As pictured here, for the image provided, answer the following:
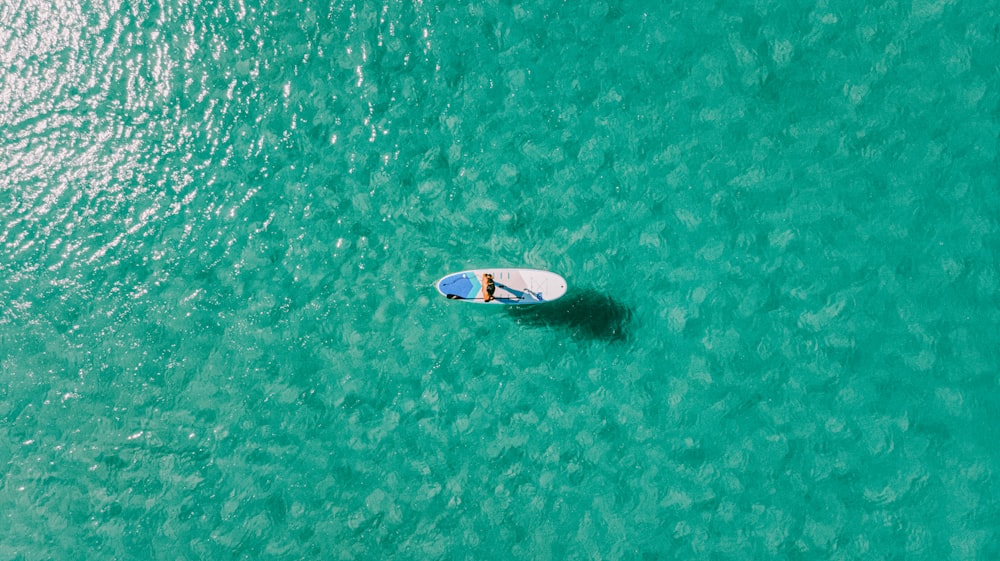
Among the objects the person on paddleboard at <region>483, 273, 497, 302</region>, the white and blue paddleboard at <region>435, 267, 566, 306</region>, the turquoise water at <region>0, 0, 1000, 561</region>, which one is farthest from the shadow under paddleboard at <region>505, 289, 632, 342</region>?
the person on paddleboard at <region>483, 273, 497, 302</region>

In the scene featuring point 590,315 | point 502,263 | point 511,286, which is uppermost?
point 502,263

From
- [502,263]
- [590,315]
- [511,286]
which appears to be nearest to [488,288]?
[511,286]

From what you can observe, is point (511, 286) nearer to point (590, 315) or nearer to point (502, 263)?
point (502, 263)

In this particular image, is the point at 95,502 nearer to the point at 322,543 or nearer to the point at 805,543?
the point at 322,543

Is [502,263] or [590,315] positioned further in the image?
[502,263]

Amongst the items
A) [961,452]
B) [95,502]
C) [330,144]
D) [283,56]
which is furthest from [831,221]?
[95,502]

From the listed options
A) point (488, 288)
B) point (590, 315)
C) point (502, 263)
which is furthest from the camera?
point (502, 263)
